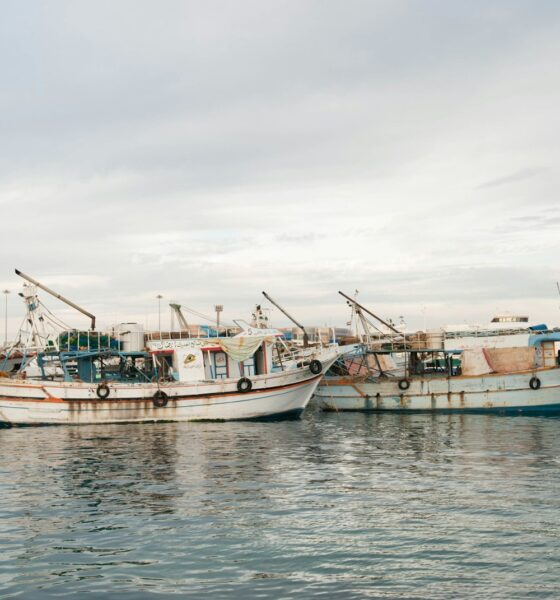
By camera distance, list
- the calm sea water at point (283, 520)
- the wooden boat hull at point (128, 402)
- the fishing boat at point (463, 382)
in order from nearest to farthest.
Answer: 1. the calm sea water at point (283, 520)
2. the wooden boat hull at point (128, 402)
3. the fishing boat at point (463, 382)

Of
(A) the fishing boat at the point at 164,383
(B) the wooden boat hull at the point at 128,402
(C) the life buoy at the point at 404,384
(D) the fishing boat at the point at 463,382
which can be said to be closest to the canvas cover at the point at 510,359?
(D) the fishing boat at the point at 463,382

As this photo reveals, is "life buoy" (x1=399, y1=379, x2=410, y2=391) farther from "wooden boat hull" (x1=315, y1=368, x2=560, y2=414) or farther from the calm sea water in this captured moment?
the calm sea water

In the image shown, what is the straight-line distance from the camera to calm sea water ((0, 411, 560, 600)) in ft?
37.7

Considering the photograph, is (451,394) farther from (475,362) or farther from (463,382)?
(475,362)

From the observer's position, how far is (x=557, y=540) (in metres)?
13.2

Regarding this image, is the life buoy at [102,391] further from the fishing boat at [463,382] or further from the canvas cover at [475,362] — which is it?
the canvas cover at [475,362]

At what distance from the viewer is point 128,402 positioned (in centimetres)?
3884

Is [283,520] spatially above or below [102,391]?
below

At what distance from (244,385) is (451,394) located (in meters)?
14.2

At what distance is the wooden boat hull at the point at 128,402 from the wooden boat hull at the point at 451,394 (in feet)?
31.4

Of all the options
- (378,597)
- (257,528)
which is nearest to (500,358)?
(257,528)

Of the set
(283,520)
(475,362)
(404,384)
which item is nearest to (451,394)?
(475,362)

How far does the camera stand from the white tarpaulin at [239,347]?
39969mm

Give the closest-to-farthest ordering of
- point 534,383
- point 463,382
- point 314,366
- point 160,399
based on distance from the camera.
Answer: point 160,399, point 314,366, point 534,383, point 463,382
